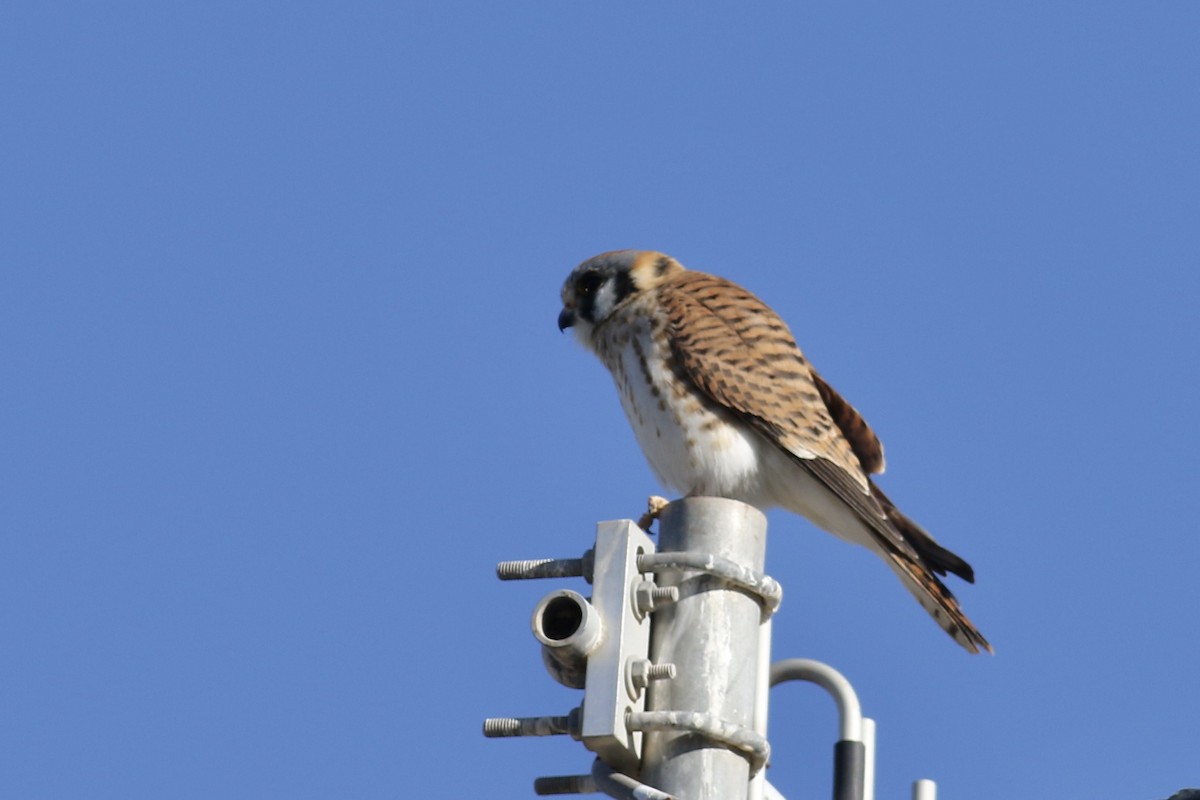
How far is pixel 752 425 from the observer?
510cm

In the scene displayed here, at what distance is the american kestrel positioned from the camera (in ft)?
16.1

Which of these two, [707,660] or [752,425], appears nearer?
[707,660]

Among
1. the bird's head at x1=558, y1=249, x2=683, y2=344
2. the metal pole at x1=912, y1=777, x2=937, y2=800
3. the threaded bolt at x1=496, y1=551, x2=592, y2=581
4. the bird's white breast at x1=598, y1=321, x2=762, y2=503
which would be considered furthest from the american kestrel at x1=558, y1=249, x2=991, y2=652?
the threaded bolt at x1=496, y1=551, x2=592, y2=581

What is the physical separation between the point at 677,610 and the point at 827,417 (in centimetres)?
292

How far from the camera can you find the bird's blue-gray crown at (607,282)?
19.3 ft

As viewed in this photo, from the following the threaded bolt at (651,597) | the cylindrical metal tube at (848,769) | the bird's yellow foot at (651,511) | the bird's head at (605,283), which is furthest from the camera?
the bird's head at (605,283)

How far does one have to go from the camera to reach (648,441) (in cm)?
516

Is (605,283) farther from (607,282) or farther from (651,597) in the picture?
(651,597)

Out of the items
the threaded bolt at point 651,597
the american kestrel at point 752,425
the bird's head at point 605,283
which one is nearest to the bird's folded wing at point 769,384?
the american kestrel at point 752,425

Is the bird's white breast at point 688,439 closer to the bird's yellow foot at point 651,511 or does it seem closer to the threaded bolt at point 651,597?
the bird's yellow foot at point 651,511

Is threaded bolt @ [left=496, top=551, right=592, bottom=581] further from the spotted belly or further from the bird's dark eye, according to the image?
the bird's dark eye

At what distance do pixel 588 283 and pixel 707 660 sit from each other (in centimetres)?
371

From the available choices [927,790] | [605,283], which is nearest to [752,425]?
[605,283]

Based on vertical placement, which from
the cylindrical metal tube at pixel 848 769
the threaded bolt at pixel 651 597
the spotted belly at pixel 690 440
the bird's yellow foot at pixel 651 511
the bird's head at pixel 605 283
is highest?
the bird's head at pixel 605 283
